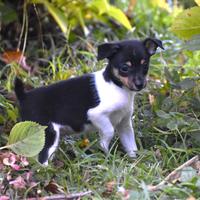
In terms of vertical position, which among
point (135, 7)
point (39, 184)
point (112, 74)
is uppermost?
point (112, 74)

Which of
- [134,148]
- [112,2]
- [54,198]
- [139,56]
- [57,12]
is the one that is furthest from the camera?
[112,2]

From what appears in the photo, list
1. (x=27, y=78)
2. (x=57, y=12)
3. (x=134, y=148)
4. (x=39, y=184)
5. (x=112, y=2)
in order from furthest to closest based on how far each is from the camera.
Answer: (x=112, y=2) → (x=57, y=12) → (x=27, y=78) → (x=134, y=148) → (x=39, y=184)

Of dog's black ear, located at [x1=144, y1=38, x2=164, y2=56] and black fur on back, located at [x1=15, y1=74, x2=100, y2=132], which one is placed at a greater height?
dog's black ear, located at [x1=144, y1=38, x2=164, y2=56]

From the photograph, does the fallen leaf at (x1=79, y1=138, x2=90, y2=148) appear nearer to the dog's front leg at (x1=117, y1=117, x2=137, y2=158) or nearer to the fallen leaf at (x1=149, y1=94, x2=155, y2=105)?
the dog's front leg at (x1=117, y1=117, x2=137, y2=158)

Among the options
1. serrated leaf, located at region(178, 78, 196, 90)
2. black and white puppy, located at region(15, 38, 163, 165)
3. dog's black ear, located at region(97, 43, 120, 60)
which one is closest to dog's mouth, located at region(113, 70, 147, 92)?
black and white puppy, located at region(15, 38, 163, 165)

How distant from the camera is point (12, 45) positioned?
6320 millimetres

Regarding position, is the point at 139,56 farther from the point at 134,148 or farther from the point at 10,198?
the point at 10,198

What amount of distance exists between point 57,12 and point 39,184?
271 centimetres

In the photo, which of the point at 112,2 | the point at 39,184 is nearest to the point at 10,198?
the point at 39,184

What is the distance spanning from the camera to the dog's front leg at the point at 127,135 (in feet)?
14.1

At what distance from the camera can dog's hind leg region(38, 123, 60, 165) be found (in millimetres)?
4039

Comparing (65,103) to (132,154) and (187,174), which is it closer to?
(132,154)

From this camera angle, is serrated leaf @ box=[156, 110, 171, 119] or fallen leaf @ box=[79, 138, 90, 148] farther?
fallen leaf @ box=[79, 138, 90, 148]

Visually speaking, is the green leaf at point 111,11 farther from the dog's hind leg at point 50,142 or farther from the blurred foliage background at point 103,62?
the dog's hind leg at point 50,142
